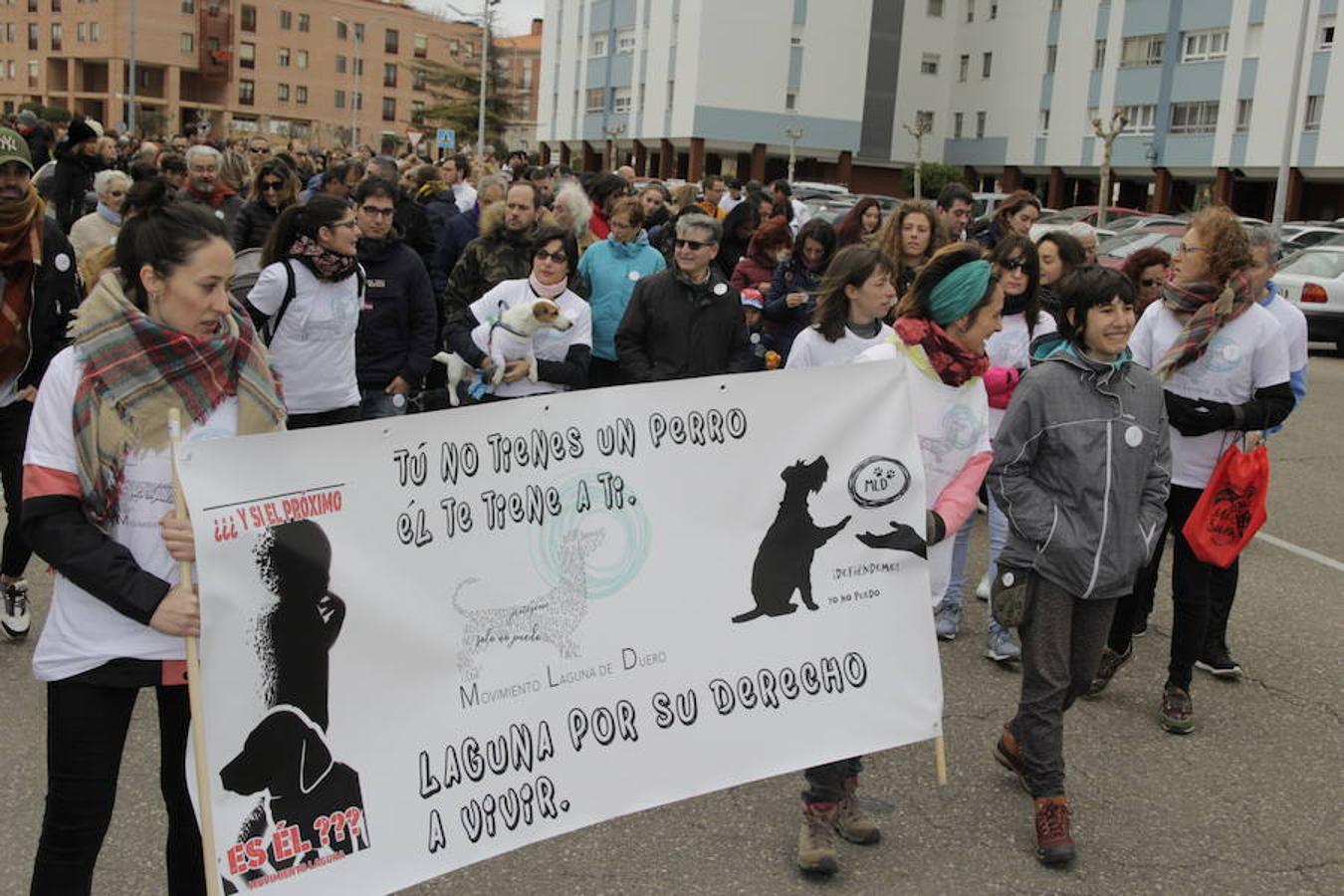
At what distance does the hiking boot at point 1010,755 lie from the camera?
4574mm

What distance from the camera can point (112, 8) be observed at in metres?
94.9

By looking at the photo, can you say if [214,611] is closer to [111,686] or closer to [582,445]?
[111,686]

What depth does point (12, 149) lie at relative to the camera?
5.10 metres

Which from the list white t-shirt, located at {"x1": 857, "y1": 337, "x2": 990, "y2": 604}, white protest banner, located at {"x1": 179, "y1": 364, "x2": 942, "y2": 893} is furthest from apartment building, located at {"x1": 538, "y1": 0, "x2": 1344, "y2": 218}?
white protest banner, located at {"x1": 179, "y1": 364, "x2": 942, "y2": 893}

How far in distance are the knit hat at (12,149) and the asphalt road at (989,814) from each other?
6.57 feet

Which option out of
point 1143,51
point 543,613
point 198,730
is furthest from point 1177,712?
point 1143,51

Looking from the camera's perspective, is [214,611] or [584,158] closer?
[214,611]

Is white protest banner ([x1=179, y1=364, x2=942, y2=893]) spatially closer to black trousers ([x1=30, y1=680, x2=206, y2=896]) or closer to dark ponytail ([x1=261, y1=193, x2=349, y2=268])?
black trousers ([x1=30, y1=680, x2=206, y2=896])

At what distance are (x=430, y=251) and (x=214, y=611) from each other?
24.0 feet

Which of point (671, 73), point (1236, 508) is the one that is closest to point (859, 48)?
point (671, 73)

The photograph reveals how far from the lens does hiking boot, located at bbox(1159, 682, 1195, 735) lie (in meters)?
5.13

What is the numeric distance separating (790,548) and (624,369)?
3.14 meters

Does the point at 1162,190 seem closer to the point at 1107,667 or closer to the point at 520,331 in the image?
the point at 520,331

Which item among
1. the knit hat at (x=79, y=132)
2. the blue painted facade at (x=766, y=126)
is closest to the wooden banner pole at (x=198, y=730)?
the knit hat at (x=79, y=132)
